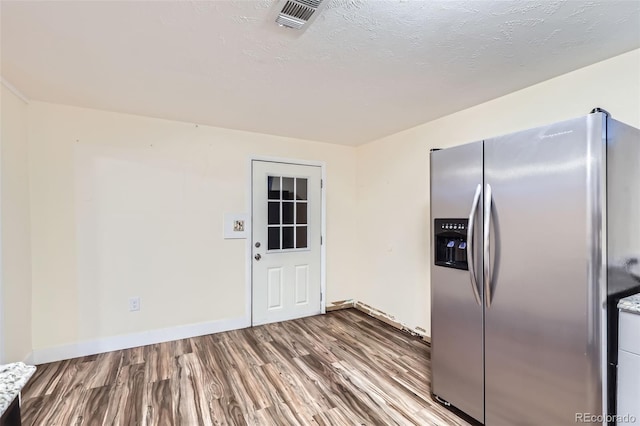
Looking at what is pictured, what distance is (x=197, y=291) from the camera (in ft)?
10.4

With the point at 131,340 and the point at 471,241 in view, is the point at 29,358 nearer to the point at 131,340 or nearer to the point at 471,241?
the point at 131,340

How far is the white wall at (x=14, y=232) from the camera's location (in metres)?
2.14

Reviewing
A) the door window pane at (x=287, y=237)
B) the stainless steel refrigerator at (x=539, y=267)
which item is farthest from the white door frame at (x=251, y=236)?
the stainless steel refrigerator at (x=539, y=267)

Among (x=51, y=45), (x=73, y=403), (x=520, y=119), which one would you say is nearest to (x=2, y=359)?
(x=73, y=403)

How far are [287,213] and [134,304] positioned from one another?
6.16ft

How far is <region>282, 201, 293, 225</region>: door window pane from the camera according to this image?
3639 mm

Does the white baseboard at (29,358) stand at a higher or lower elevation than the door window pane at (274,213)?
lower

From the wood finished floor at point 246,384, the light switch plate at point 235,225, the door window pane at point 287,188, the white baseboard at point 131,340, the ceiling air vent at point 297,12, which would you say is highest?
the ceiling air vent at point 297,12

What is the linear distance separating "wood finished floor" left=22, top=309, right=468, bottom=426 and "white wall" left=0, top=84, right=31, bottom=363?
39 centimetres

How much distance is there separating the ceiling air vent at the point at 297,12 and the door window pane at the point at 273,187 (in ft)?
7.15

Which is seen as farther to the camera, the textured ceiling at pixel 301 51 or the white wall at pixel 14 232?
the white wall at pixel 14 232

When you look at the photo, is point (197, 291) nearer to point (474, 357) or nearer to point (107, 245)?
point (107, 245)

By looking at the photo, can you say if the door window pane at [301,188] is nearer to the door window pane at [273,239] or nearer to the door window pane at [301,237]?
the door window pane at [301,237]

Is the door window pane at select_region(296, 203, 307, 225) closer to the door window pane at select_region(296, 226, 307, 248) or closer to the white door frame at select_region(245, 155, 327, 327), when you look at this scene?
the door window pane at select_region(296, 226, 307, 248)
